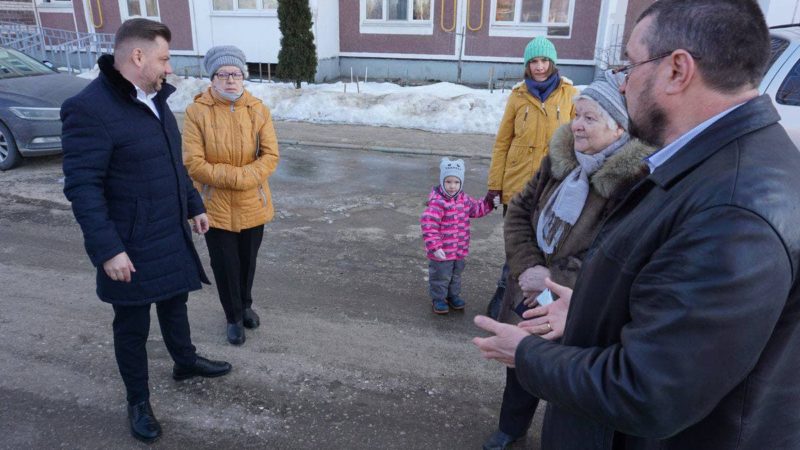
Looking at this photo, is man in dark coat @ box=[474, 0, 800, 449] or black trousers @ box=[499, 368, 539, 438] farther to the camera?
black trousers @ box=[499, 368, 539, 438]

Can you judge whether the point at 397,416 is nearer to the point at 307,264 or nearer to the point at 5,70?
the point at 307,264

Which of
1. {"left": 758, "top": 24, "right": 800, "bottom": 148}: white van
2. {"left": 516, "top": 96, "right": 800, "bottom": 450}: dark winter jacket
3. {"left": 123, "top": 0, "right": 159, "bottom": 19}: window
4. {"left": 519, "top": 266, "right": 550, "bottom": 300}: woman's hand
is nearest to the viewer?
{"left": 516, "top": 96, "right": 800, "bottom": 450}: dark winter jacket

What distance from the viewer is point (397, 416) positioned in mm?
3215

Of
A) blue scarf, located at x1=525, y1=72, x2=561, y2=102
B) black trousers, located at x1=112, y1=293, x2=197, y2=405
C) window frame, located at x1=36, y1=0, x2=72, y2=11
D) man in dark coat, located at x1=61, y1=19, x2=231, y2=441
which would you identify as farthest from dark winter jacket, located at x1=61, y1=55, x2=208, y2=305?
window frame, located at x1=36, y1=0, x2=72, y2=11

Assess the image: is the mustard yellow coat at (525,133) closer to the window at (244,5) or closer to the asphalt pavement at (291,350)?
the asphalt pavement at (291,350)

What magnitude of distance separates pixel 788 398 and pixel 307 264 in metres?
4.29

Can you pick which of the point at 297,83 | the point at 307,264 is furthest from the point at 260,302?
the point at 297,83

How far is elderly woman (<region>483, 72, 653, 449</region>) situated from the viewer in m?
2.35

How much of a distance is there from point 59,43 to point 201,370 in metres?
19.5

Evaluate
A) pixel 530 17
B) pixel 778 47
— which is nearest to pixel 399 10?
pixel 530 17

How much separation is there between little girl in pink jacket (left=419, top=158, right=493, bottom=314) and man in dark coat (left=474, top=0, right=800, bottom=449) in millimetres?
2679

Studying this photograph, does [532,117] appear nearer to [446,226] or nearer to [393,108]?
[446,226]

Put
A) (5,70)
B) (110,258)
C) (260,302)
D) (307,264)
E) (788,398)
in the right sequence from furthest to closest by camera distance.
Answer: (5,70)
(307,264)
(260,302)
(110,258)
(788,398)

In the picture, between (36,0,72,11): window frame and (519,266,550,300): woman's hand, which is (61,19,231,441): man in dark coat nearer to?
(519,266,550,300): woman's hand
